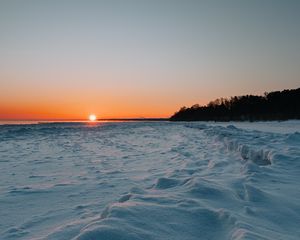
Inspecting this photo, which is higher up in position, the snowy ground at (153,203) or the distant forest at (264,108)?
the distant forest at (264,108)

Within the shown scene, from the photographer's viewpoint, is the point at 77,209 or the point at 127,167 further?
the point at 127,167

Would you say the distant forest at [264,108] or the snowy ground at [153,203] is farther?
the distant forest at [264,108]

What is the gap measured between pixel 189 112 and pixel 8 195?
153 meters

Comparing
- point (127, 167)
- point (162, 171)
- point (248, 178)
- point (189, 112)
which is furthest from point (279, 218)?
point (189, 112)

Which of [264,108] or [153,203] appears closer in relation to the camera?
[153,203]

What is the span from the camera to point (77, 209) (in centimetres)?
425

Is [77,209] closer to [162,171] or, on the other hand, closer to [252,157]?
[162,171]

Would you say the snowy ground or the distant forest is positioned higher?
the distant forest

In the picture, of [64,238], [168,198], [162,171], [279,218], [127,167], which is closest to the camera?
[64,238]

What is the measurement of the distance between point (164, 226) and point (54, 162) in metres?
7.09

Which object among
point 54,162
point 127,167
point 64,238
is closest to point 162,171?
point 127,167

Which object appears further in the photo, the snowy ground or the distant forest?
the distant forest

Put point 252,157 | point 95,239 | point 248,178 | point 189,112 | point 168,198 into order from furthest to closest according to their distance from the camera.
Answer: point 189,112, point 252,157, point 248,178, point 168,198, point 95,239

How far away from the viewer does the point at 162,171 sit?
7.30 m
